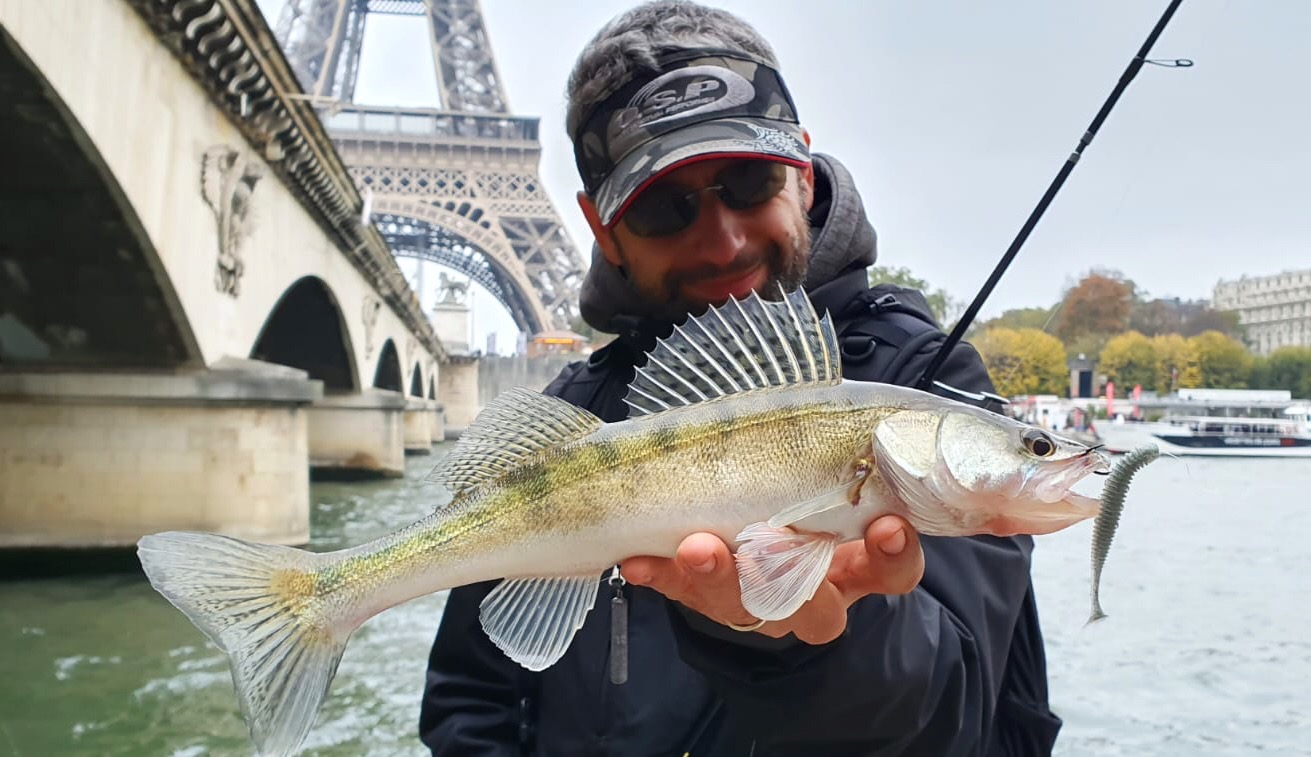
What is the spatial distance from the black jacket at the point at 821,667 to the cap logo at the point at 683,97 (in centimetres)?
45

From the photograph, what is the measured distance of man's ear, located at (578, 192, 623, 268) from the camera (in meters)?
2.85

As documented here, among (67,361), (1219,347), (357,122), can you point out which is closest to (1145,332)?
(1219,347)

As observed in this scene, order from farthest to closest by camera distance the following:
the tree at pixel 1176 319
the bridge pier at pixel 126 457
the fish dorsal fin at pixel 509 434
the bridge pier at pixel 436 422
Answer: the bridge pier at pixel 436 422 < the tree at pixel 1176 319 < the bridge pier at pixel 126 457 < the fish dorsal fin at pixel 509 434

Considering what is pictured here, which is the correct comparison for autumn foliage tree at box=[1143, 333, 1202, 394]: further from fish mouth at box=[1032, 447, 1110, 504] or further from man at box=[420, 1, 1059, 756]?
fish mouth at box=[1032, 447, 1110, 504]

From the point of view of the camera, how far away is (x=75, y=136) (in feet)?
33.9

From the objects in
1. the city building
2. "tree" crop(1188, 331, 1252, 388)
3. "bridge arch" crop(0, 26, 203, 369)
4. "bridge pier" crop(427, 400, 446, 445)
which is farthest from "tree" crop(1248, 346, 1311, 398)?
"bridge pier" crop(427, 400, 446, 445)

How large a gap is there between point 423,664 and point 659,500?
28.1 feet

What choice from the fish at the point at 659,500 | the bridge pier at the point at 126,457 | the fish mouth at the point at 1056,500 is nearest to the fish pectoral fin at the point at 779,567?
the fish at the point at 659,500

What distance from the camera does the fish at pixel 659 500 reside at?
174 centimetres

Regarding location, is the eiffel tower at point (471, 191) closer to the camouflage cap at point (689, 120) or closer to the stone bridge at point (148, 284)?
the stone bridge at point (148, 284)

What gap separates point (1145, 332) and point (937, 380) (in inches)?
1324

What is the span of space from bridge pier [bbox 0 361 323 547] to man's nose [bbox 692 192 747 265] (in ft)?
42.6

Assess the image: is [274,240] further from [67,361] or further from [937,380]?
[937,380]

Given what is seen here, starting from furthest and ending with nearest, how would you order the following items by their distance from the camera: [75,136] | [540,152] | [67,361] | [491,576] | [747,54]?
1. [540,152]
2. [67,361]
3. [75,136]
4. [747,54]
5. [491,576]
